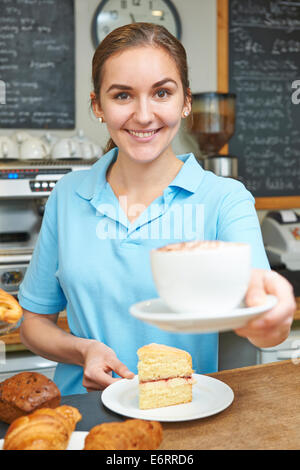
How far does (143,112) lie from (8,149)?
1294 mm

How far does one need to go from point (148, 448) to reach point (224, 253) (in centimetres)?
24

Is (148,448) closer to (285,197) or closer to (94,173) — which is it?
(94,173)

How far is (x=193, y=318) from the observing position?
40cm

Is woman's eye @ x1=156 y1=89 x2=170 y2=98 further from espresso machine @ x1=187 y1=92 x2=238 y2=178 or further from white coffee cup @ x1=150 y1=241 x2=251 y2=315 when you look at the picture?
espresso machine @ x1=187 y1=92 x2=238 y2=178

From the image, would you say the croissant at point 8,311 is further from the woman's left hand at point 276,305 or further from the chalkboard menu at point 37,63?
the chalkboard menu at point 37,63

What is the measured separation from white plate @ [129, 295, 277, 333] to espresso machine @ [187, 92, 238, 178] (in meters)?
1.67

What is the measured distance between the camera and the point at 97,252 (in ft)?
2.19

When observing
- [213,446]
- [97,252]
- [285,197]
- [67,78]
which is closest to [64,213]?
[97,252]

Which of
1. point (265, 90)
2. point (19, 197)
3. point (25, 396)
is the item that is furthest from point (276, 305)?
point (265, 90)

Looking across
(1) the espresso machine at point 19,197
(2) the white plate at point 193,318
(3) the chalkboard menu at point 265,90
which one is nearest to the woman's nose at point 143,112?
(2) the white plate at point 193,318

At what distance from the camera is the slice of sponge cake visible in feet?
2.39

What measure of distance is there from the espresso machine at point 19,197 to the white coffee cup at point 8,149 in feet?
0.13

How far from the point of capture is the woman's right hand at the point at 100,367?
77 cm

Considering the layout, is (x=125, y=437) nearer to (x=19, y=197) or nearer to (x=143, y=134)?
(x=143, y=134)
